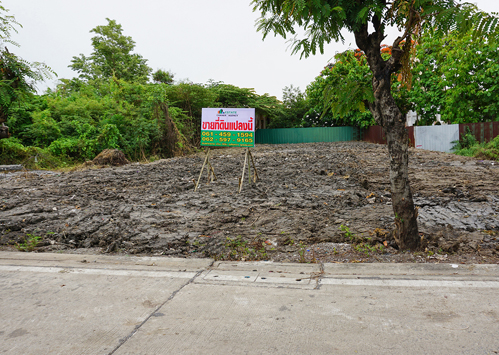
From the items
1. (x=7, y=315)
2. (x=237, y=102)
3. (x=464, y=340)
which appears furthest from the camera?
(x=237, y=102)

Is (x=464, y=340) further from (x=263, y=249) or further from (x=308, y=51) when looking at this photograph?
(x=308, y=51)

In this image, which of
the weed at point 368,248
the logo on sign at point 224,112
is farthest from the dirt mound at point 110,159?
the weed at point 368,248

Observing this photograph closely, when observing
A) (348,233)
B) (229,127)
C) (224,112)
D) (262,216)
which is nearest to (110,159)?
(224,112)

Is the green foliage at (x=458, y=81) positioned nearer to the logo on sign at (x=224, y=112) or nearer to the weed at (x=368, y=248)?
the logo on sign at (x=224, y=112)

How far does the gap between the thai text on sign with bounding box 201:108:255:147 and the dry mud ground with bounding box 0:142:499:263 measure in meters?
1.20

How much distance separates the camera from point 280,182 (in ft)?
31.0

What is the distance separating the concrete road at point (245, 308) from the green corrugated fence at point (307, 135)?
99.7 feet

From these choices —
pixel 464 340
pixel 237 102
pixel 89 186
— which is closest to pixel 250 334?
pixel 464 340

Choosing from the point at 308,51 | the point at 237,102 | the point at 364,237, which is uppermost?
the point at 237,102

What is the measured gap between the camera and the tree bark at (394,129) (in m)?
4.43

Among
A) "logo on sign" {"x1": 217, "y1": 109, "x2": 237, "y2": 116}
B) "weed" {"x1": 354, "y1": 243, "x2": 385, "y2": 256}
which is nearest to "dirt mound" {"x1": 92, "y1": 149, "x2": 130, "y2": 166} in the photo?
"logo on sign" {"x1": 217, "y1": 109, "x2": 237, "y2": 116}

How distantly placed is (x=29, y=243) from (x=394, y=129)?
216 inches

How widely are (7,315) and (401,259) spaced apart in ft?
13.8

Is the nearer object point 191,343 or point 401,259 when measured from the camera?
point 191,343
